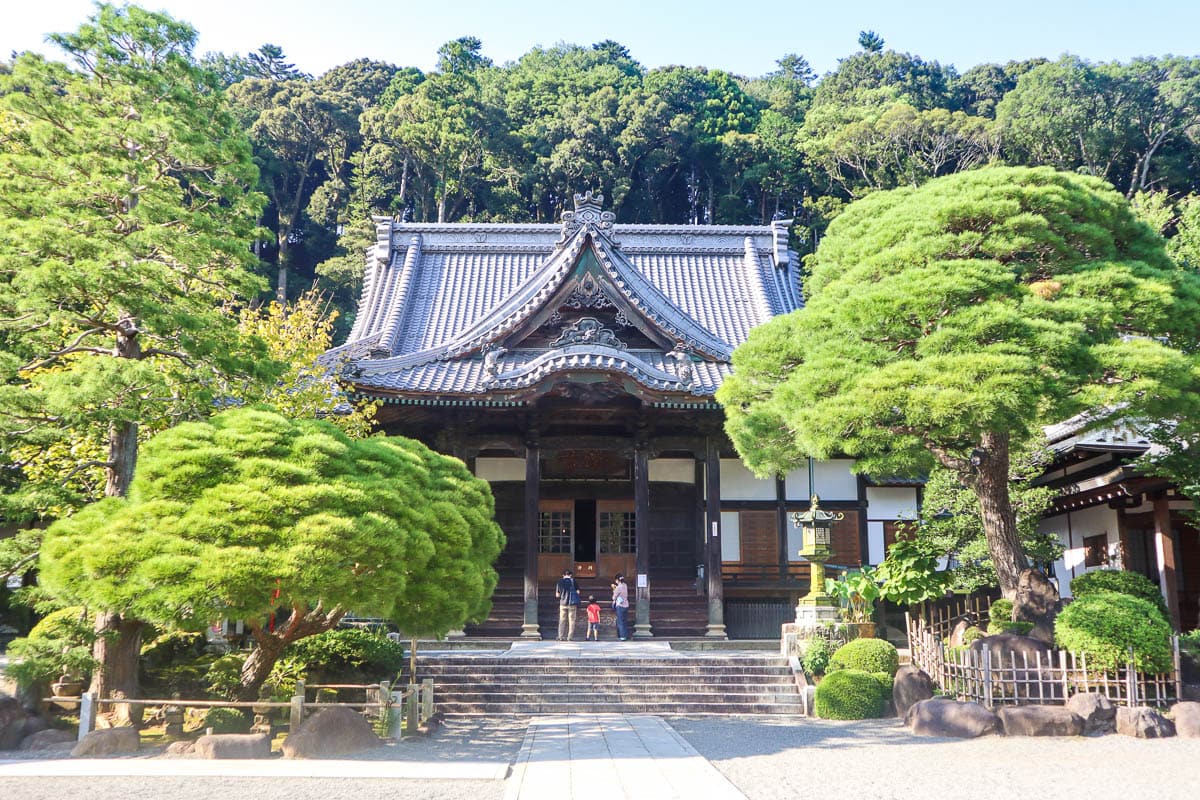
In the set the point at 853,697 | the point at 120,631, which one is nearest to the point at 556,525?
the point at 853,697

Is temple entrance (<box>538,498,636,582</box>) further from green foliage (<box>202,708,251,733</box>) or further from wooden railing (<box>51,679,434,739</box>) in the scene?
green foliage (<box>202,708,251,733</box>)

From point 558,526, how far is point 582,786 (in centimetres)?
1358

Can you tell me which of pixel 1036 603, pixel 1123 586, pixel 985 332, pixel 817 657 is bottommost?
pixel 817 657

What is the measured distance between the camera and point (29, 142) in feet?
38.1

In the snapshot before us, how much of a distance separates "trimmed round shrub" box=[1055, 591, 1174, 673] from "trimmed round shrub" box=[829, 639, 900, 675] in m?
2.61

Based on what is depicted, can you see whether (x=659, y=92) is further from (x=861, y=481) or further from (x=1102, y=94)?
(x=861, y=481)

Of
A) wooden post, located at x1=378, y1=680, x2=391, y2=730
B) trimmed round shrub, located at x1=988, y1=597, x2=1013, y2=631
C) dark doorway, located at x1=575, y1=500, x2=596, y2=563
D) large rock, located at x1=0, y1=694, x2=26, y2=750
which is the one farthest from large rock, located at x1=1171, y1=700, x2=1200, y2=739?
large rock, located at x1=0, y1=694, x2=26, y2=750

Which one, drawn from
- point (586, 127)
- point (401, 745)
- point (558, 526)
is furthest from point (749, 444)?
point (586, 127)

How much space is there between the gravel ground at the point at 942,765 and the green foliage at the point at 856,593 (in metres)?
3.00

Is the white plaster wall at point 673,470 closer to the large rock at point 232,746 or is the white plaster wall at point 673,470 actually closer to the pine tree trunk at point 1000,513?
the pine tree trunk at point 1000,513

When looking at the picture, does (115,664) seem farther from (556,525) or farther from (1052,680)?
(1052,680)

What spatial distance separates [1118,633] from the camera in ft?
38.8

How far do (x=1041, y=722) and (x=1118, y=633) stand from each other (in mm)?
1650

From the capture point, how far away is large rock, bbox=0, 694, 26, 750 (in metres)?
11.0
